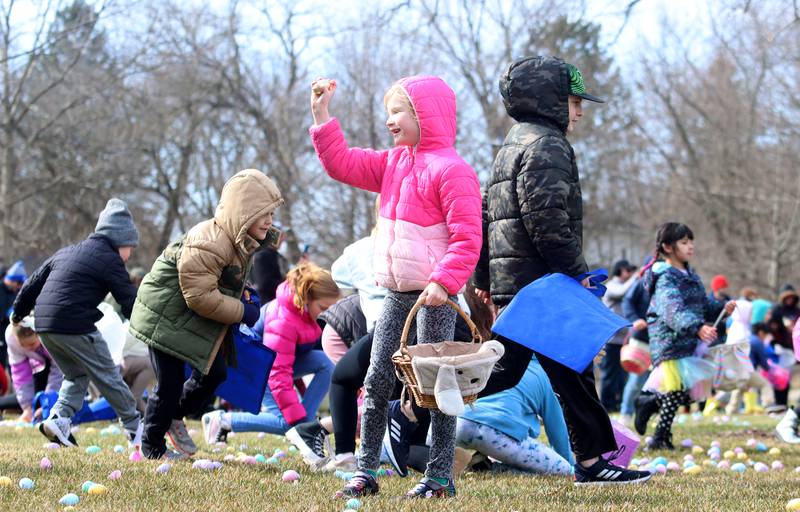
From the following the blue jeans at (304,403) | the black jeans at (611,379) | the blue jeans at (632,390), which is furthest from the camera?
the black jeans at (611,379)

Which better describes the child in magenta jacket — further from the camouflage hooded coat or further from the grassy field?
the camouflage hooded coat

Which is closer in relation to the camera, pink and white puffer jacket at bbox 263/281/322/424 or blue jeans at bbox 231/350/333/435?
pink and white puffer jacket at bbox 263/281/322/424

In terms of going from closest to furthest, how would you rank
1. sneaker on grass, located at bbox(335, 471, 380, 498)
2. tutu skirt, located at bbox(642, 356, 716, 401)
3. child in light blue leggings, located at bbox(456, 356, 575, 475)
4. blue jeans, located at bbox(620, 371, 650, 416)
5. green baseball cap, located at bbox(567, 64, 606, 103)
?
sneaker on grass, located at bbox(335, 471, 380, 498)
green baseball cap, located at bbox(567, 64, 606, 103)
child in light blue leggings, located at bbox(456, 356, 575, 475)
tutu skirt, located at bbox(642, 356, 716, 401)
blue jeans, located at bbox(620, 371, 650, 416)

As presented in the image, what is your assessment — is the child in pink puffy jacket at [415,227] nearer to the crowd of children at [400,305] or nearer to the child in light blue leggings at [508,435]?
the crowd of children at [400,305]

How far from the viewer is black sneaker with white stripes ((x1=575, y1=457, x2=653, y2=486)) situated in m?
4.74

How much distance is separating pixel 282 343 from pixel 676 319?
9.80ft

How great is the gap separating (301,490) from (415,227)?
4.34 feet

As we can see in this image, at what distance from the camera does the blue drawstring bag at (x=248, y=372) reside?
18.7 ft

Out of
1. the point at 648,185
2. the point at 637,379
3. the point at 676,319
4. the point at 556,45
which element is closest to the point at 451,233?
the point at 676,319

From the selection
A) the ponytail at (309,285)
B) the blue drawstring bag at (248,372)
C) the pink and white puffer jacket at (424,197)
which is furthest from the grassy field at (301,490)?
the ponytail at (309,285)

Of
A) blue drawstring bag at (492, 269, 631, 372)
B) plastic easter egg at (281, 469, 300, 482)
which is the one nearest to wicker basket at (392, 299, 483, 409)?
blue drawstring bag at (492, 269, 631, 372)

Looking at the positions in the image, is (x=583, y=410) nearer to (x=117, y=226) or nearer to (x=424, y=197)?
(x=424, y=197)

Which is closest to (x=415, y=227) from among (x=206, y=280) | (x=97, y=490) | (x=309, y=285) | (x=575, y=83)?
(x=575, y=83)

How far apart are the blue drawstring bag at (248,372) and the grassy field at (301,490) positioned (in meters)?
0.40
